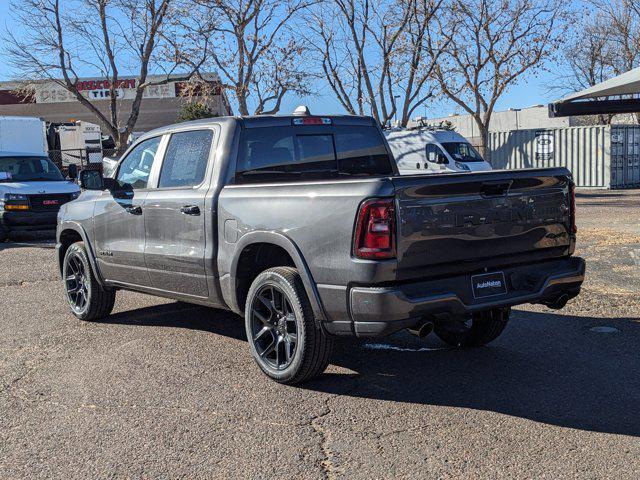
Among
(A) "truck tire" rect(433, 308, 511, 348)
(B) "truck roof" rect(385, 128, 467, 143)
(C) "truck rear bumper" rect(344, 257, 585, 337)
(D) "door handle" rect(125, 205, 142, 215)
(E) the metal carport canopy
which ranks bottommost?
(A) "truck tire" rect(433, 308, 511, 348)

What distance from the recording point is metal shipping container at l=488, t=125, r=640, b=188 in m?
28.8

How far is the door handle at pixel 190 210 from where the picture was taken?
5891 mm

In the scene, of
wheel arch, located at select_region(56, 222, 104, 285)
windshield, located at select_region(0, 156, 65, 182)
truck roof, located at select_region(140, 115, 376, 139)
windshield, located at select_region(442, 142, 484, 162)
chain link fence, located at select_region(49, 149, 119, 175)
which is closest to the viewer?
truck roof, located at select_region(140, 115, 376, 139)

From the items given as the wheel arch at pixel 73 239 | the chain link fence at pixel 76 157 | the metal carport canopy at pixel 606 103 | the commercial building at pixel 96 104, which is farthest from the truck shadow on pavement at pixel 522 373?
the commercial building at pixel 96 104

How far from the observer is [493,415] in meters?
4.63

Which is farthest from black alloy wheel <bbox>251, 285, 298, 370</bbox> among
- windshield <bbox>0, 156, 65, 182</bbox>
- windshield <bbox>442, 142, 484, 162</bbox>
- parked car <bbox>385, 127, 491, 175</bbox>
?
windshield <bbox>442, 142, 484, 162</bbox>

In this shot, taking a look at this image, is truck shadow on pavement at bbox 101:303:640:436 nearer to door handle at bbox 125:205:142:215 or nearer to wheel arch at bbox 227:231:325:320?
wheel arch at bbox 227:231:325:320

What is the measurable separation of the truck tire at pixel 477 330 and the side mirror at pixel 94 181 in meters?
3.31

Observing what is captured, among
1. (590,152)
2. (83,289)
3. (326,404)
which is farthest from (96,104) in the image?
(326,404)

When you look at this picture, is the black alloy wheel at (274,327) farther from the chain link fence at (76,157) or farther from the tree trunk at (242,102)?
the chain link fence at (76,157)

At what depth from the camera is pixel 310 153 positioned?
20.6 feet

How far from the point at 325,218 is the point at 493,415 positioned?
161cm

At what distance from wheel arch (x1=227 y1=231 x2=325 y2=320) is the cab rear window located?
2.22ft

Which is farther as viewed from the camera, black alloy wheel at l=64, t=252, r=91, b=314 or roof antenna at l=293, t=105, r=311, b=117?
black alloy wheel at l=64, t=252, r=91, b=314
